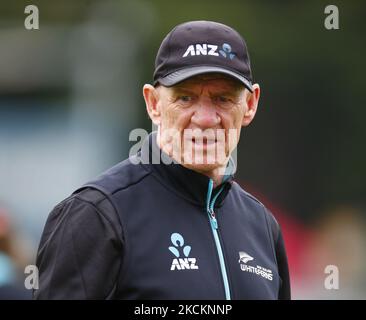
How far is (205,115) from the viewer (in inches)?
88.7

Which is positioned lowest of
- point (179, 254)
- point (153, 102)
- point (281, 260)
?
point (281, 260)

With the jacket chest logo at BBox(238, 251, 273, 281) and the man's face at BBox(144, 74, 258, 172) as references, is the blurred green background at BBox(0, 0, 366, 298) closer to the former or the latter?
the jacket chest logo at BBox(238, 251, 273, 281)

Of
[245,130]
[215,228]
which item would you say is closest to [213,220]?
[215,228]

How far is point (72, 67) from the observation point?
699 cm

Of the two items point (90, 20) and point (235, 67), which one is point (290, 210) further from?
point (235, 67)

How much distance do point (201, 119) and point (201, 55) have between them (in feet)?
0.66

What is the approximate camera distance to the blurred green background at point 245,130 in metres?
6.48

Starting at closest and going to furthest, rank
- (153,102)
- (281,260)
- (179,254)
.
Answer: (179,254), (153,102), (281,260)

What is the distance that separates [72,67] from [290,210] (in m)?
2.51

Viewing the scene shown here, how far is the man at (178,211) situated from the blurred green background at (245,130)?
392cm

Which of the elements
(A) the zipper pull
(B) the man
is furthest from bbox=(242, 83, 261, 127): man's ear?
(A) the zipper pull

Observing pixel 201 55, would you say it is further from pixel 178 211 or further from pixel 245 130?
pixel 245 130

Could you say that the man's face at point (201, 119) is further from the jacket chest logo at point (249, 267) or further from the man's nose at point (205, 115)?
the jacket chest logo at point (249, 267)

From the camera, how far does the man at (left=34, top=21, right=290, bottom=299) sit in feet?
6.67
